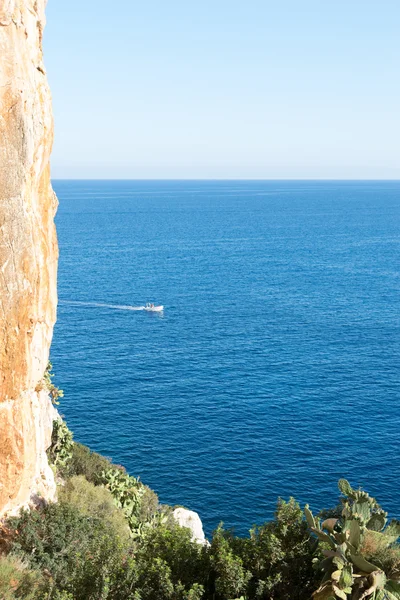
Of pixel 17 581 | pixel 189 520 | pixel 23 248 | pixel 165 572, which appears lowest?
pixel 189 520

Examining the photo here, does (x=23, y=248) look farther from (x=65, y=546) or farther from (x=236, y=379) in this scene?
(x=236, y=379)

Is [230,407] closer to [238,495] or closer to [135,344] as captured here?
[238,495]

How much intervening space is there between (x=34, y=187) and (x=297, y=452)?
132ft

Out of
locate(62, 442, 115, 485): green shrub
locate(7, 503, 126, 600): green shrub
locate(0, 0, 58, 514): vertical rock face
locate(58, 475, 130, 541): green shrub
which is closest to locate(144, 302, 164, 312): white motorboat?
locate(62, 442, 115, 485): green shrub

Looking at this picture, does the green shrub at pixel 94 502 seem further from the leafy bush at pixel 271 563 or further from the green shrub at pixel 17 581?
the leafy bush at pixel 271 563

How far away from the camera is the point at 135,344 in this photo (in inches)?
3403

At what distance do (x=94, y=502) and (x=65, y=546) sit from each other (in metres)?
4.76

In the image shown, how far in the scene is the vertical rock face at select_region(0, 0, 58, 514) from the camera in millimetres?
21438

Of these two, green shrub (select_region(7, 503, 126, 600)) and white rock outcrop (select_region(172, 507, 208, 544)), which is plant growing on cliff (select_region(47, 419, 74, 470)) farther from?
white rock outcrop (select_region(172, 507, 208, 544))

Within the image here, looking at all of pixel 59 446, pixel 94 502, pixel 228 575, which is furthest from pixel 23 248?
pixel 59 446

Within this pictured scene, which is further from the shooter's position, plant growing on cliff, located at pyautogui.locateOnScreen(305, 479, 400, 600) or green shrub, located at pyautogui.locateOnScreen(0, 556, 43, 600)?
green shrub, located at pyautogui.locateOnScreen(0, 556, 43, 600)

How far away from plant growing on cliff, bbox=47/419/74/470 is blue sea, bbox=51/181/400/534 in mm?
16244

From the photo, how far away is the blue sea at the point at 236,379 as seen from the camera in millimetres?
52750

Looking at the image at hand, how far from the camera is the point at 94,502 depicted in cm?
2864
